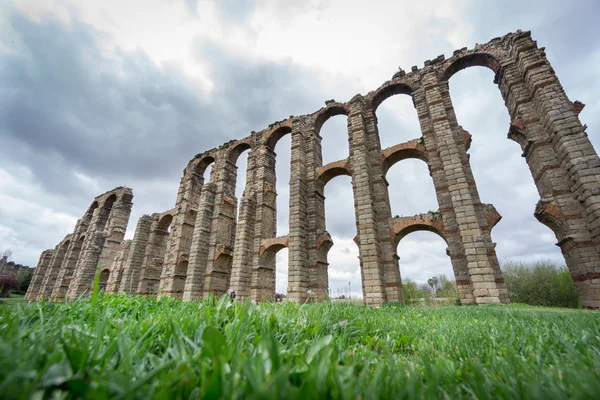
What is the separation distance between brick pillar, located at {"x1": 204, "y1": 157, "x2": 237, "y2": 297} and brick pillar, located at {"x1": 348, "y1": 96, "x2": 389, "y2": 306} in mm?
9706

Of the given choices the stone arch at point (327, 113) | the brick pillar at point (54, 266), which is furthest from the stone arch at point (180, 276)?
the brick pillar at point (54, 266)

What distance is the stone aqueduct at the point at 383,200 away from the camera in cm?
920

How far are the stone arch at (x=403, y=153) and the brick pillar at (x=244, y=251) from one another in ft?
28.0

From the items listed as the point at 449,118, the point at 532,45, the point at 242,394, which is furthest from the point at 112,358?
the point at 532,45

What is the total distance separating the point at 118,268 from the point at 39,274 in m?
20.0

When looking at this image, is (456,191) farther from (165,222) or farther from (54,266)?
(54,266)

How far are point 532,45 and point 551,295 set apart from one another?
14.8m

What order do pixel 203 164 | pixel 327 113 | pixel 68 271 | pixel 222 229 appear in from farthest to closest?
pixel 68 271 < pixel 203 164 < pixel 222 229 < pixel 327 113

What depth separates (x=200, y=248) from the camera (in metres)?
17.3

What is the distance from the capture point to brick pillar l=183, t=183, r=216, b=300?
1617 centimetres

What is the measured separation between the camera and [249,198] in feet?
53.4

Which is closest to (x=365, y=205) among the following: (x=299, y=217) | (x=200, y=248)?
(x=299, y=217)

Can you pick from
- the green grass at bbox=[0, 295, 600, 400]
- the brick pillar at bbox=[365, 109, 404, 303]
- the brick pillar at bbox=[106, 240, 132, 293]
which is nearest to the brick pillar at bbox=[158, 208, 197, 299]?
the brick pillar at bbox=[106, 240, 132, 293]

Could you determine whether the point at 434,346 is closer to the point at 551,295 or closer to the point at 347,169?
the point at 347,169
